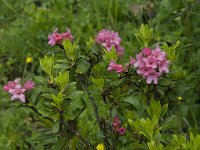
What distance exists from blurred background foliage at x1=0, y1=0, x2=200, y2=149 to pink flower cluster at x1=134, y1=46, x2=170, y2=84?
115 centimetres

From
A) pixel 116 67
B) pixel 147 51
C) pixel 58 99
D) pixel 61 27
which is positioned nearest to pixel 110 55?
pixel 116 67

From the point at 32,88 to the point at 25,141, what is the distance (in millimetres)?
1274

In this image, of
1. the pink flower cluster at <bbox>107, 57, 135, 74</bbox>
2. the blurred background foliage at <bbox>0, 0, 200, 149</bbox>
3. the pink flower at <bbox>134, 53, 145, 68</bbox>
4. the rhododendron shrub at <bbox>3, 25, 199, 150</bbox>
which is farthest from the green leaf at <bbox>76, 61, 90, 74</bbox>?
the blurred background foliage at <bbox>0, 0, 200, 149</bbox>

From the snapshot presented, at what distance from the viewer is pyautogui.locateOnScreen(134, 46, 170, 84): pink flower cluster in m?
1.84

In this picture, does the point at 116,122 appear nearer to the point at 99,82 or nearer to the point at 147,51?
the point at 99,82

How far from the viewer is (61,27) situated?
402 centimetres

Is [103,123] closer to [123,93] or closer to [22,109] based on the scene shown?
[123,93]

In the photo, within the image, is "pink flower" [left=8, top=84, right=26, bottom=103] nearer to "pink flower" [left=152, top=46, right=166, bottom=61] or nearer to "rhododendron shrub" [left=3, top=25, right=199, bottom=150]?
"rhododendron shrub" [left=3, top=25, right=199, bottom=150]

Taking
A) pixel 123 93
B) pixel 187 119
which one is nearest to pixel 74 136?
pixel 123 93

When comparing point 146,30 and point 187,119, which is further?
point 187,119

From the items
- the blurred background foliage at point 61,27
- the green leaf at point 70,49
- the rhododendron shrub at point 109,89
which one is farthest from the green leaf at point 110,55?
the blurred background foliage at point 61,27

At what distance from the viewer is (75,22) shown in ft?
13.1

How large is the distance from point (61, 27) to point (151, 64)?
2267mm

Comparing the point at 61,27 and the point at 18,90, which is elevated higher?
the point at 61,27
